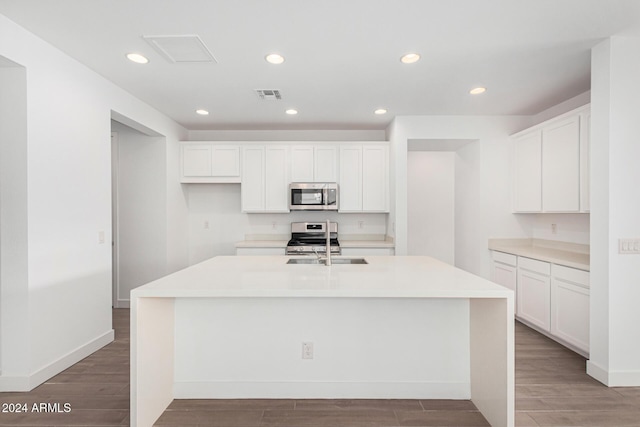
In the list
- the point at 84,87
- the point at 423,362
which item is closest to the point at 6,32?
the point at 84,87

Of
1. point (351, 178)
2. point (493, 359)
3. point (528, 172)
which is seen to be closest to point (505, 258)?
point (528, 172)

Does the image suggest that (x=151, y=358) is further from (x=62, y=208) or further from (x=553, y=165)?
(x=553, y=165)

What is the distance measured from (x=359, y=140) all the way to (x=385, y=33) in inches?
111

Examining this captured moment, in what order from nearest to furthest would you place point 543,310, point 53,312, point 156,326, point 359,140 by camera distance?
point 156,326
point 53,312
point 543,310
point 359,140

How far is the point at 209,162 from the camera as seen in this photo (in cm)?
493

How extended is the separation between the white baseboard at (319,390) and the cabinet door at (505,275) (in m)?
2.00

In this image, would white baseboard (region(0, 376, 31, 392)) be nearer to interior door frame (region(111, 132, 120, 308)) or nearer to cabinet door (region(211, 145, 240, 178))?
interior door frame (region(111, 132, 120, 308))

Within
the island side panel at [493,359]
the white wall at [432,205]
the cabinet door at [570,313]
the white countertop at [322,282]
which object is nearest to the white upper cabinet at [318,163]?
the white wall at [432,205]

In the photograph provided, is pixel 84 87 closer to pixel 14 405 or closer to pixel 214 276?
pixel 214 276

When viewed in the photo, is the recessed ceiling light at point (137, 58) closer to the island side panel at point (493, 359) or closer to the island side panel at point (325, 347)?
the island side panel at point (325, 347)

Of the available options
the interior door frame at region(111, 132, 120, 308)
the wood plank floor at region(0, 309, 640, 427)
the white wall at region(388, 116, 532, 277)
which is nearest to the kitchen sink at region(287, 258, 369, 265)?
the wood plank floor at region(0, 309, 640, 427)

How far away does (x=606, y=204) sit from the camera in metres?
2.52

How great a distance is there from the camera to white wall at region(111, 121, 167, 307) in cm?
452

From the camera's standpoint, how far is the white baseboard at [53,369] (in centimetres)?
241
